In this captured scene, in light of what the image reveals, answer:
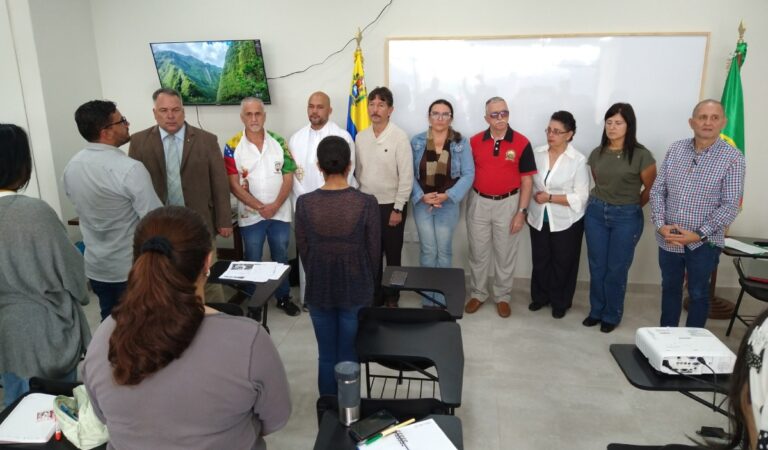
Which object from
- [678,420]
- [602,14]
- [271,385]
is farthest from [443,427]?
[602,14]

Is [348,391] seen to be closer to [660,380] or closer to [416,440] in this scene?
[416,440]

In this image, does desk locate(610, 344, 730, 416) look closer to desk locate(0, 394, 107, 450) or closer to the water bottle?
the water bottle

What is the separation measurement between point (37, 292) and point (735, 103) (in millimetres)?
4415

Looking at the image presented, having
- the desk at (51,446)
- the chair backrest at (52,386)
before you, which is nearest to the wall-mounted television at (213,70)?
the chair backrest at (52,386)

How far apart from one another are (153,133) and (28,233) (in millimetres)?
1598

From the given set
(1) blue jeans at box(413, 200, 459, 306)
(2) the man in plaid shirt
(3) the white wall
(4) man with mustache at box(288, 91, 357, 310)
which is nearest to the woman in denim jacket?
(1) blue jeans at box(413, 200, 459, 306)

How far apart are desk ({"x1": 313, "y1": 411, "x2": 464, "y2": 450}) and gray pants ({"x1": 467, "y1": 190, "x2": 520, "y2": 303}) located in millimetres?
2523

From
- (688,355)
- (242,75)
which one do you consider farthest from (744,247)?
(242,75)

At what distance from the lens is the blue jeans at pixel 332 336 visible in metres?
2.51

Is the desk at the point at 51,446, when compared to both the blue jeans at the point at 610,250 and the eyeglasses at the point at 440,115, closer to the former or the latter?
the eyeglasses at the point at 440,115

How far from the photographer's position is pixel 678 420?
2725 mm

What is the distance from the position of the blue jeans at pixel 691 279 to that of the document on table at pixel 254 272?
245 centimetres

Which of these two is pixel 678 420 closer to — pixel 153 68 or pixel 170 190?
pixel 170 190

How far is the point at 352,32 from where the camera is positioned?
4309 millimetres
